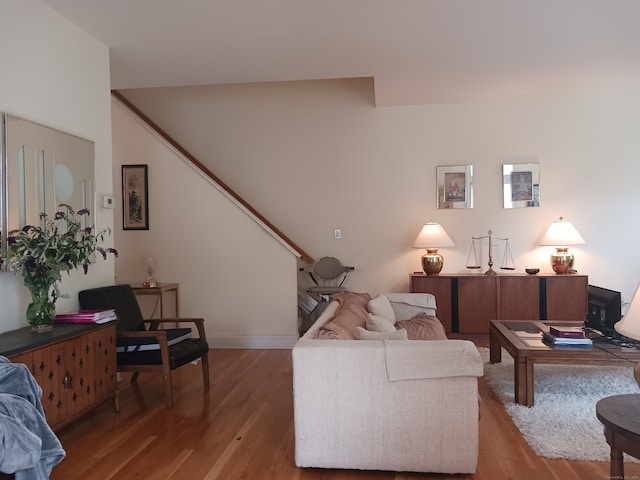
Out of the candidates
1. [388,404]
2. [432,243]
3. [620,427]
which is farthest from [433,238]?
[620,427]

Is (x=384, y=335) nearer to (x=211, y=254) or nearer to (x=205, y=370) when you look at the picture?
(x=205, y=370)

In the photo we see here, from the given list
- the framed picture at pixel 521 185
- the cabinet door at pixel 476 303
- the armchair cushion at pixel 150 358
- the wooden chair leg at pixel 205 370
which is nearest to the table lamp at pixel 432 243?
the cabinet door at pixel 476 303

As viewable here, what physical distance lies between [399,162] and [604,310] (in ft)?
9.97

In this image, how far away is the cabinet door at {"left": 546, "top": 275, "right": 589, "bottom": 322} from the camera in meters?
5.11

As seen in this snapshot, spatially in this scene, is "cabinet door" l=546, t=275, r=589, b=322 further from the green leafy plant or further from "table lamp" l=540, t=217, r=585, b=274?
the green leafy plant

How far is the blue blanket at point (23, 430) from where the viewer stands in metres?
1.79

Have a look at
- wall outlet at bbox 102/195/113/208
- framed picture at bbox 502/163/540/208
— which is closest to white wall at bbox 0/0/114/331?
wall outlet at bbox 102/195/113/208

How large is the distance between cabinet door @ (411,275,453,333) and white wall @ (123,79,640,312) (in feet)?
1.68

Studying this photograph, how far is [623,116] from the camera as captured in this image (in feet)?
18.0

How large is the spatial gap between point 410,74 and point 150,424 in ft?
12.4

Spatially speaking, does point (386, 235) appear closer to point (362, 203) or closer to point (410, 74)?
point (362, 203)

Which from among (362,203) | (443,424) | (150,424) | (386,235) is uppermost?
(362,203)

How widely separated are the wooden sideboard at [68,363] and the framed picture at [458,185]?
161 inches

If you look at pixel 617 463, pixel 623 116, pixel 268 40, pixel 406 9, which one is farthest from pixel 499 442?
→ pixel 623 116
